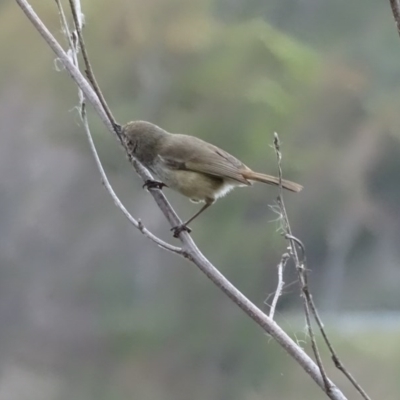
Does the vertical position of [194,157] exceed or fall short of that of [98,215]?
it falls short

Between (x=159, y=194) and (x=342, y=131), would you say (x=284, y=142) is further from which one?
(x=159, y=194)

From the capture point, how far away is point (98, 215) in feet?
5.35

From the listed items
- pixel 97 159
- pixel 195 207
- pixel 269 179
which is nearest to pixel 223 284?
pixel 97 159

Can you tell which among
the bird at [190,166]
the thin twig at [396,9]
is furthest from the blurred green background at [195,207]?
the thin twig at [396,9]

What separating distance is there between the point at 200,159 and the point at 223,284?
44 cm

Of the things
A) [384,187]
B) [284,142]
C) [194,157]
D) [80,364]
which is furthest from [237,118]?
[80,364]

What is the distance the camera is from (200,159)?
1.11 meters

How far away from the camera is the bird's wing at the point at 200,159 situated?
1.09m

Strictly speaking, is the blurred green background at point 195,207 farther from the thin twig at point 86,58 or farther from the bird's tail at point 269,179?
the thin twig at point 86,58

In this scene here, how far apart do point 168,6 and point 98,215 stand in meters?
0.54

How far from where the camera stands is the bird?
3.51 ft

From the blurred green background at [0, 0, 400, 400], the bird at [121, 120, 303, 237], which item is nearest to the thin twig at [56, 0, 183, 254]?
the bird at [121, 120, 303, 237]

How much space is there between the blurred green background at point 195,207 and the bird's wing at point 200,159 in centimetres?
43

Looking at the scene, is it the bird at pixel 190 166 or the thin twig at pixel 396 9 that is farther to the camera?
the bird at pixel 190 166
